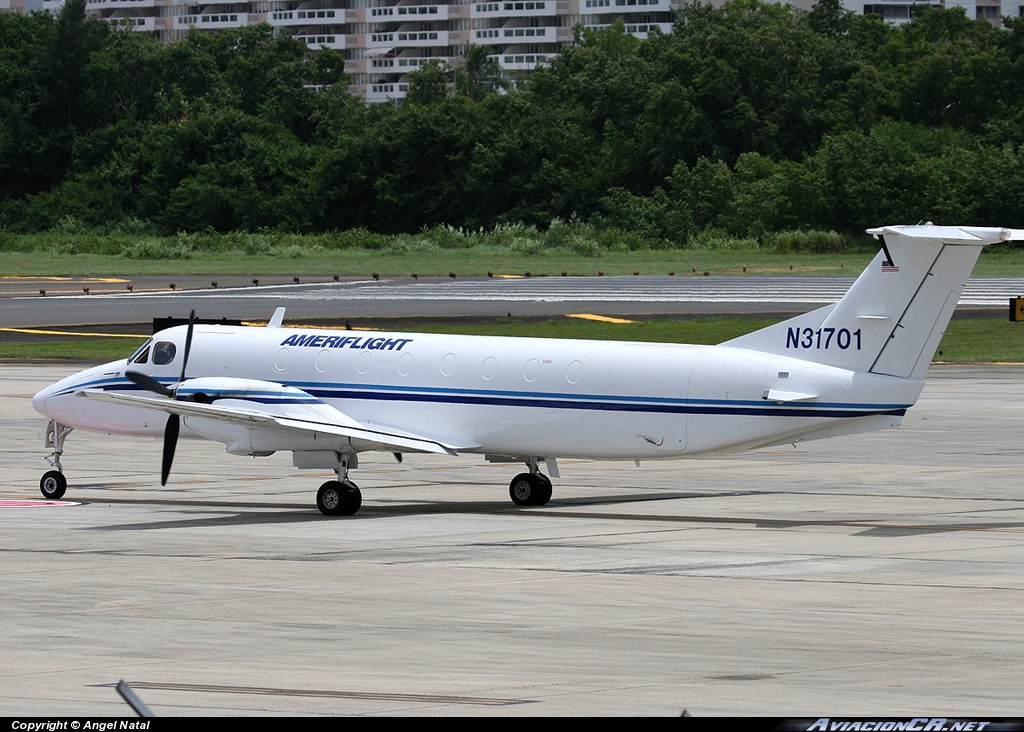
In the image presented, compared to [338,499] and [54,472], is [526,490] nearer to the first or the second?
[338,499]

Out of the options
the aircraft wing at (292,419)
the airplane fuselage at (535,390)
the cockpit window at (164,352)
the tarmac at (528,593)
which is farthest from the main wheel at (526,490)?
the cockpit window at (164,352)

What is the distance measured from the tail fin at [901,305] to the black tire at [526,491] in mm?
5831

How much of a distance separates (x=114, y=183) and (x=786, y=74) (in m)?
64.6

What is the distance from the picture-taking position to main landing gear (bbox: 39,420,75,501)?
28.1 metres

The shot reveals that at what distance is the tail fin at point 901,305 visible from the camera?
23391 millimetres

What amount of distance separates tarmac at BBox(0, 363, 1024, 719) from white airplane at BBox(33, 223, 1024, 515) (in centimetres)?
133

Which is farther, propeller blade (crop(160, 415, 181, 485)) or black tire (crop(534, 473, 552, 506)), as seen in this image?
black tire (crop(534, 473, 552, 506))

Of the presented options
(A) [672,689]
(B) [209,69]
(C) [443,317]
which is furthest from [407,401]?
(B) [209,69]

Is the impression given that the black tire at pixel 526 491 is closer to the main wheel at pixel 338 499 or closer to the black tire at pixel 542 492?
the black tire at pixel 542 492

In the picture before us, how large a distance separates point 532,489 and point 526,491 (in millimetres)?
122

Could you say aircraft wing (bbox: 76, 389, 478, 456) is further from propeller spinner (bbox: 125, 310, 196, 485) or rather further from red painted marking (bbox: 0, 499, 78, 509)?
red painted marking (bbox: 0, 499, 78, 509)

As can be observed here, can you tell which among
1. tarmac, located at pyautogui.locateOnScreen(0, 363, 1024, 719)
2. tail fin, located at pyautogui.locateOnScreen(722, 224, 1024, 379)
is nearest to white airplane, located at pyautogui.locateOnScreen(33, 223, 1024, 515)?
tail fin, located at pyautogui.locateOnScreen(722, 224, 1024, 379)

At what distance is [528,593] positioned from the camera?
17.8m

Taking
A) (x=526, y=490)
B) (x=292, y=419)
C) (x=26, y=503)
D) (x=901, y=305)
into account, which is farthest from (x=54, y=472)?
(x=901, y=305)
